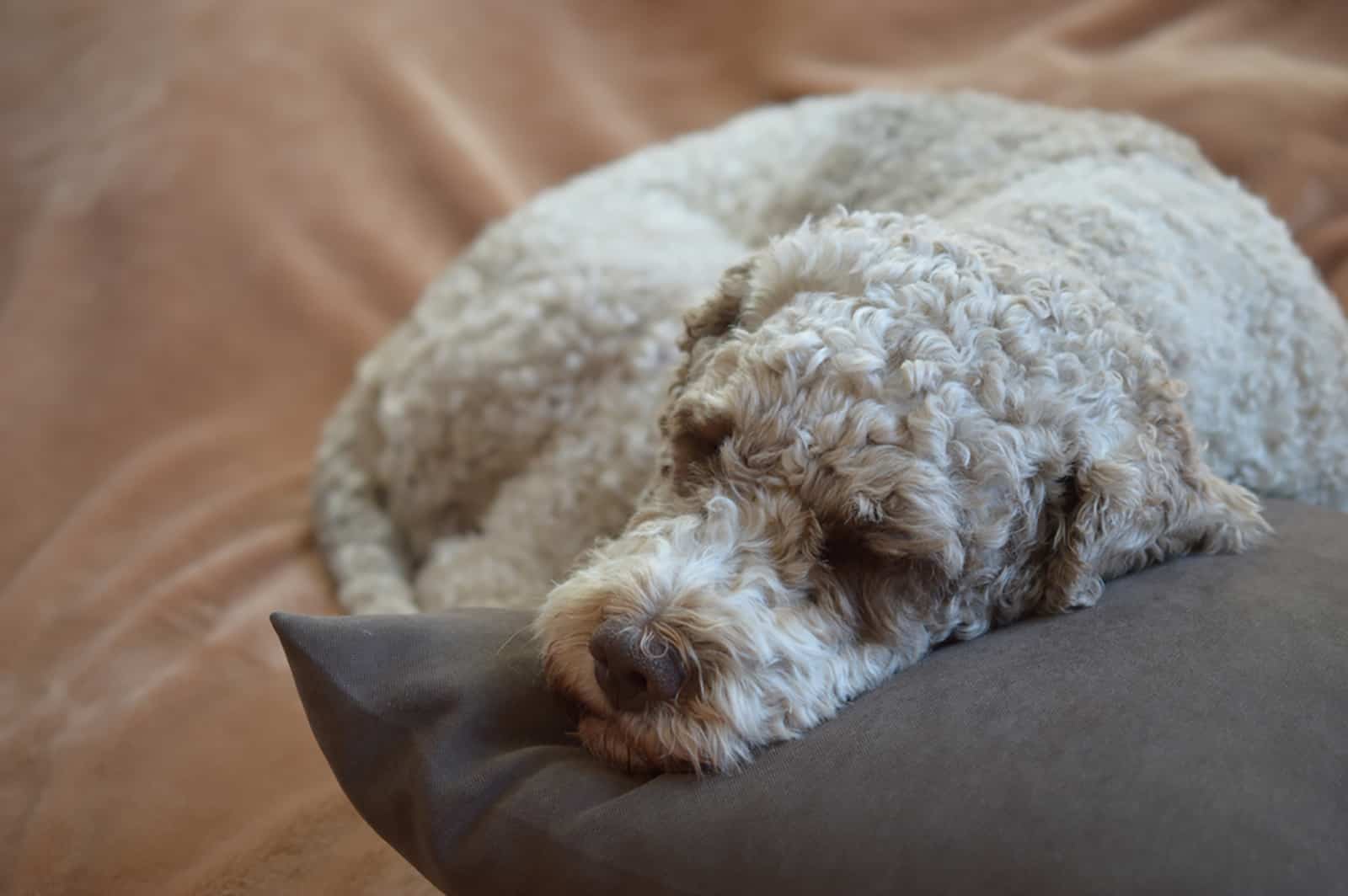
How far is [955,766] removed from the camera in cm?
105

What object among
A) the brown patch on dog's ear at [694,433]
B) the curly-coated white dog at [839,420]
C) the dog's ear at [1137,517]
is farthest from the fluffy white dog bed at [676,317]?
the brown patch on dog's ear at [694,433]

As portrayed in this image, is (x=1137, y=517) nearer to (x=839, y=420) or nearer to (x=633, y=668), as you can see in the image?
(x=839, y=420)

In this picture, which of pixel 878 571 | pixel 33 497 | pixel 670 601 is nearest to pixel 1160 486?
pixel 878 571

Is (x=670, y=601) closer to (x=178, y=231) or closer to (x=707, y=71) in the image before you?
(x=178, y=231)

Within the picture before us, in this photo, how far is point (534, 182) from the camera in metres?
3.03

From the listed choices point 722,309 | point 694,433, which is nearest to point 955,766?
point 694,433

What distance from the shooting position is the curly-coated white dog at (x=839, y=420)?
133 centimetres

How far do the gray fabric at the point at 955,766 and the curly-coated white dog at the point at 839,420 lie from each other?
0.27ft

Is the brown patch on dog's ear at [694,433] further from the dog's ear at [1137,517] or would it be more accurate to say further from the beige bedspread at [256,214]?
the beige bedspread at [256,214]

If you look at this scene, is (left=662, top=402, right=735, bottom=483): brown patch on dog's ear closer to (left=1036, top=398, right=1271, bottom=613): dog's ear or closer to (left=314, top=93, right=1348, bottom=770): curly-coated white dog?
(left=314, top=93, right=1348, bottom=770): curly-coated white dog

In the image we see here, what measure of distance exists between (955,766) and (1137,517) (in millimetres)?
463

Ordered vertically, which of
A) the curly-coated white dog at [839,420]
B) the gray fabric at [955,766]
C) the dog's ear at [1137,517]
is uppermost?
the curly-coated white dog at [839,420]

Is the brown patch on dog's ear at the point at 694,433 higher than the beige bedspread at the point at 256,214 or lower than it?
lower

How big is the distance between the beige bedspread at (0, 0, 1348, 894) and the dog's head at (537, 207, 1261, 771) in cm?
54
